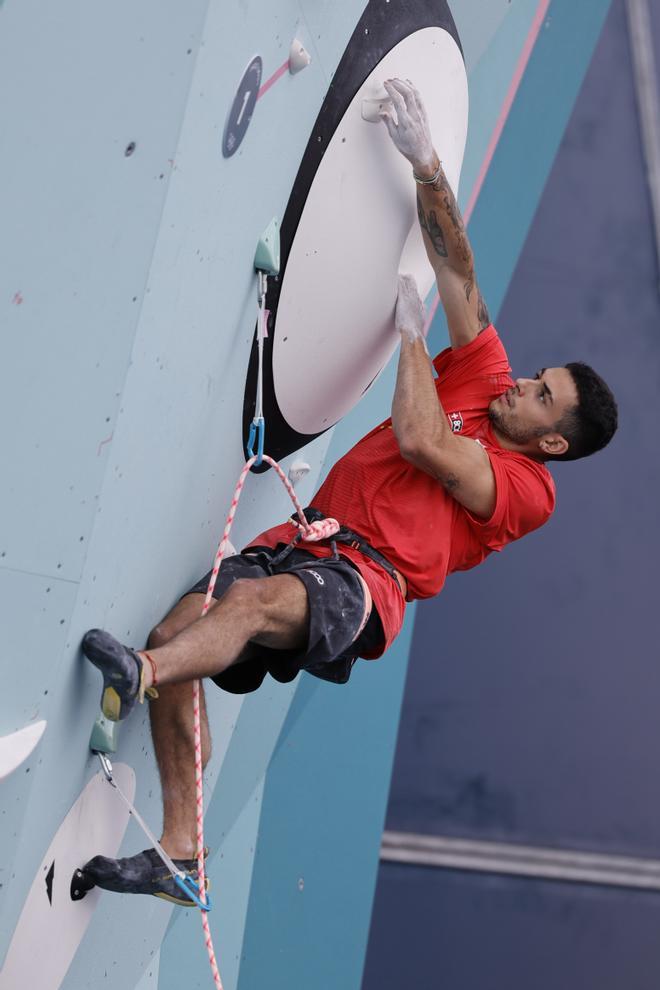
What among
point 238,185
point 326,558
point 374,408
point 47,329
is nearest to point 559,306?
point 374,408

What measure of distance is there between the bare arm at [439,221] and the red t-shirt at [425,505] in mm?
53

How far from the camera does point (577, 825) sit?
3.70 metres

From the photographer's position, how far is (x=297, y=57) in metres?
1.57

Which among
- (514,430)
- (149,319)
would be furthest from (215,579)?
(514,430)

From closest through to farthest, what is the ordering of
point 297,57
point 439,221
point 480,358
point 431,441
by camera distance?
point 297,57 → point 431,441 → point 439,221 → point 480,358

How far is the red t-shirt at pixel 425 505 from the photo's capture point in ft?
6.27

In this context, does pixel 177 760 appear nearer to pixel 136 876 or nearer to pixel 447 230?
pixel 136 876

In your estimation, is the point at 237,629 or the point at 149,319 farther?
the point at 237,629

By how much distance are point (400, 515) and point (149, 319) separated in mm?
658

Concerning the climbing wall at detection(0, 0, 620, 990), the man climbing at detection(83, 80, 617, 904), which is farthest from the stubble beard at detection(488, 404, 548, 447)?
the climbing wall at detection(0, 0, 620, 990)

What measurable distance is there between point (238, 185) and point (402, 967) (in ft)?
9.16

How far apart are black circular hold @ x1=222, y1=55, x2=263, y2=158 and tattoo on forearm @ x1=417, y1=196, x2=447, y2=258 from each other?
0.51 metres

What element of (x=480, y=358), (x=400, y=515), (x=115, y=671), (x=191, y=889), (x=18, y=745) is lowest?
(x=191, y=889)

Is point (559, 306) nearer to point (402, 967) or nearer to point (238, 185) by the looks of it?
point (402, 967)
